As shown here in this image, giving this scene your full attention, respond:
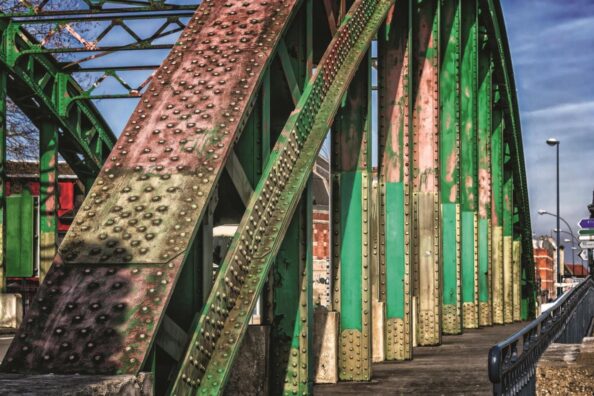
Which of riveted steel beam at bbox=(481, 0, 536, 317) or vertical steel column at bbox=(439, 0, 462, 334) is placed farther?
riveted steel beam at bbox=(481, 0, 536, 317)

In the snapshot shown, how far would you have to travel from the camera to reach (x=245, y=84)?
6359mm

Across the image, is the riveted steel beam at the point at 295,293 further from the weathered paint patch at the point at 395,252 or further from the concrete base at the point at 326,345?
the weathered paint patch at the point at 395,252

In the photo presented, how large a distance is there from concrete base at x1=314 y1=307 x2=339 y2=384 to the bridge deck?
163 millimetres

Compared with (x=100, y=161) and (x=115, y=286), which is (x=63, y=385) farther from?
(x=100, y=161)

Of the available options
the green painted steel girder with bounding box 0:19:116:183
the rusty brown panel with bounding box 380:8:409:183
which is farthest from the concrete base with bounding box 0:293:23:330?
the rusty brown panel with bounding box 380:8:409:183

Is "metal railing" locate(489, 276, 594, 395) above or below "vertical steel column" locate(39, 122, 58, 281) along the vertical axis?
below

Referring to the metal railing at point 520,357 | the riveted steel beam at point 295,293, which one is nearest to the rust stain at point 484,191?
the metal railing at point 520,357

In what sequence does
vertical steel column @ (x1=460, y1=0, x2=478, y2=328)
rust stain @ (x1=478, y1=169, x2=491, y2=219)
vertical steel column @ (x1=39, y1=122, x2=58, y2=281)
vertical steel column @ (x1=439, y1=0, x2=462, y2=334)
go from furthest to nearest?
vertical steel column @ (x1=39, y1=122, x2=58, y2=281)
rust stain @ (x1=478, y1=169, x2=491, y2=219)
vertical steel column @ (x1=460, y1=0, x2=478, y2=328)
vertical steel column @ (x1=439, y1=0, x2=462, y2=334)

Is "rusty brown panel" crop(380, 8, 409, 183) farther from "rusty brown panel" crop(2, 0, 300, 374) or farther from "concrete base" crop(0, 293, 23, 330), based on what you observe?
"concrete base" crop(0, 293, 23, 330)

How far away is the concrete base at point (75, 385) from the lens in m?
4.18

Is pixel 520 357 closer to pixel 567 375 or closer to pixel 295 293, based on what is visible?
pixel 567 375

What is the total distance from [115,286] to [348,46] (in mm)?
4107

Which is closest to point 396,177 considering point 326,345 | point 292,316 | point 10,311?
point 326,345

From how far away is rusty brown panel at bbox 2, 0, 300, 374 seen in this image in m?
5.10
